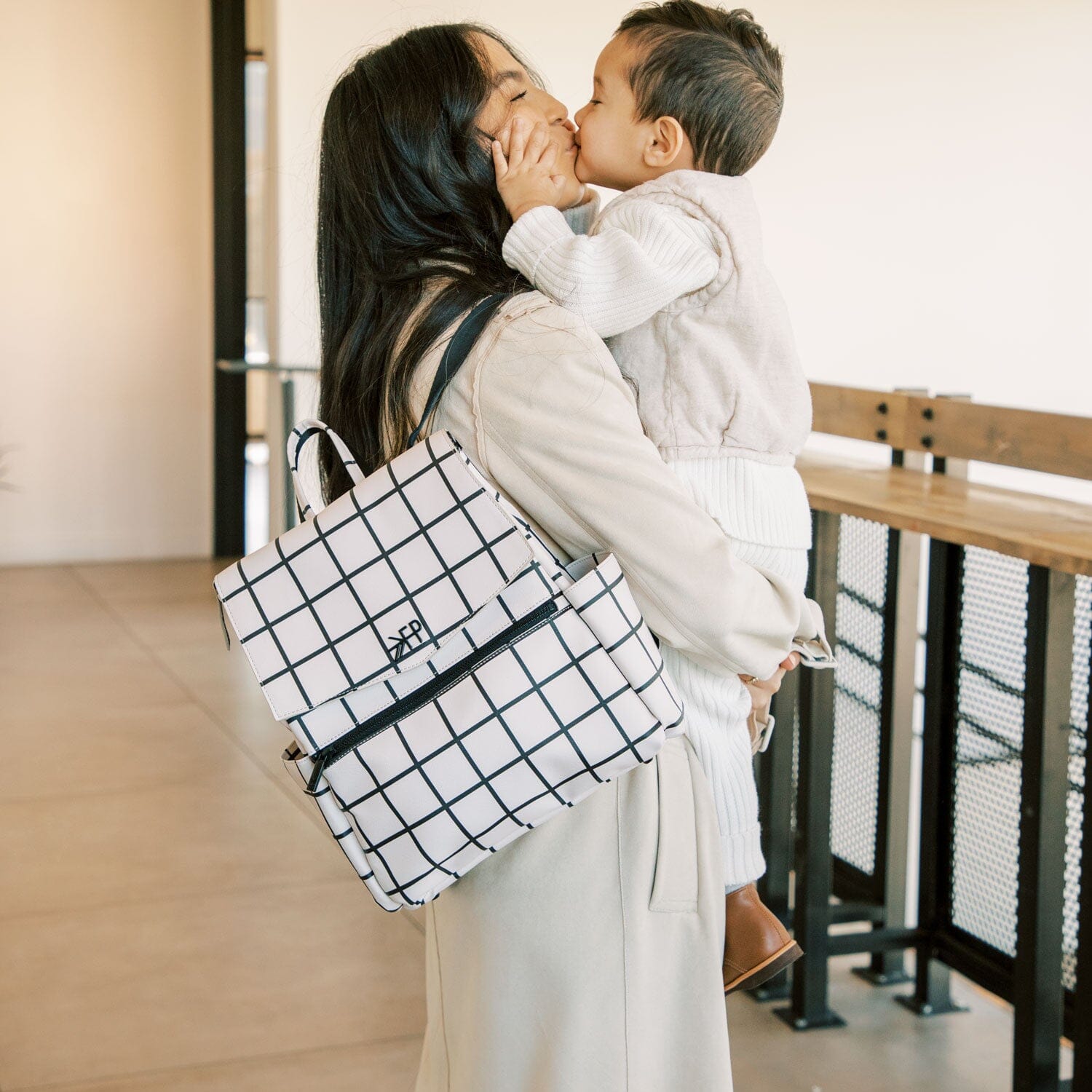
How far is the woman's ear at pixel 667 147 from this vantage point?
128cm

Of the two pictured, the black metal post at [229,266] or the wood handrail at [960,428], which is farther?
the black metal post at [229,266]

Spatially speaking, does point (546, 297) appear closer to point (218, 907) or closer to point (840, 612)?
point (840, 612)

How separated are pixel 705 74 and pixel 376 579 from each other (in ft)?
1.88

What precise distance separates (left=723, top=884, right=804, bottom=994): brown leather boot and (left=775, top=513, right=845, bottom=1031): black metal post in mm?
1118

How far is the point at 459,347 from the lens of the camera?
3.44 feet

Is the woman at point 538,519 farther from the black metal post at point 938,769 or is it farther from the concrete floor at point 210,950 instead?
the black metal post at point 938,769

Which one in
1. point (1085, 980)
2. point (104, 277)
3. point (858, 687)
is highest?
point (104, 277)

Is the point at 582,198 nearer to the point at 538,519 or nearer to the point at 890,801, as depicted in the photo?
the point at 538,519

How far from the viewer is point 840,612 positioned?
8.91 feet

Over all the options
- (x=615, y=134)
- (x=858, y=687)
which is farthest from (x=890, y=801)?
(x=615, y=134)

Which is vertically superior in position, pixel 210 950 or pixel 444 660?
pixel 444 660

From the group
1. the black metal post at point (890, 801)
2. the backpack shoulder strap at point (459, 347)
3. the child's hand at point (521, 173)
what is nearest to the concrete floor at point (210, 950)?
the black metal post at point (890, 801)

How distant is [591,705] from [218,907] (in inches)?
81.0

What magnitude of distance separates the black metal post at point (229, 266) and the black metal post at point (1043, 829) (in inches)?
194
